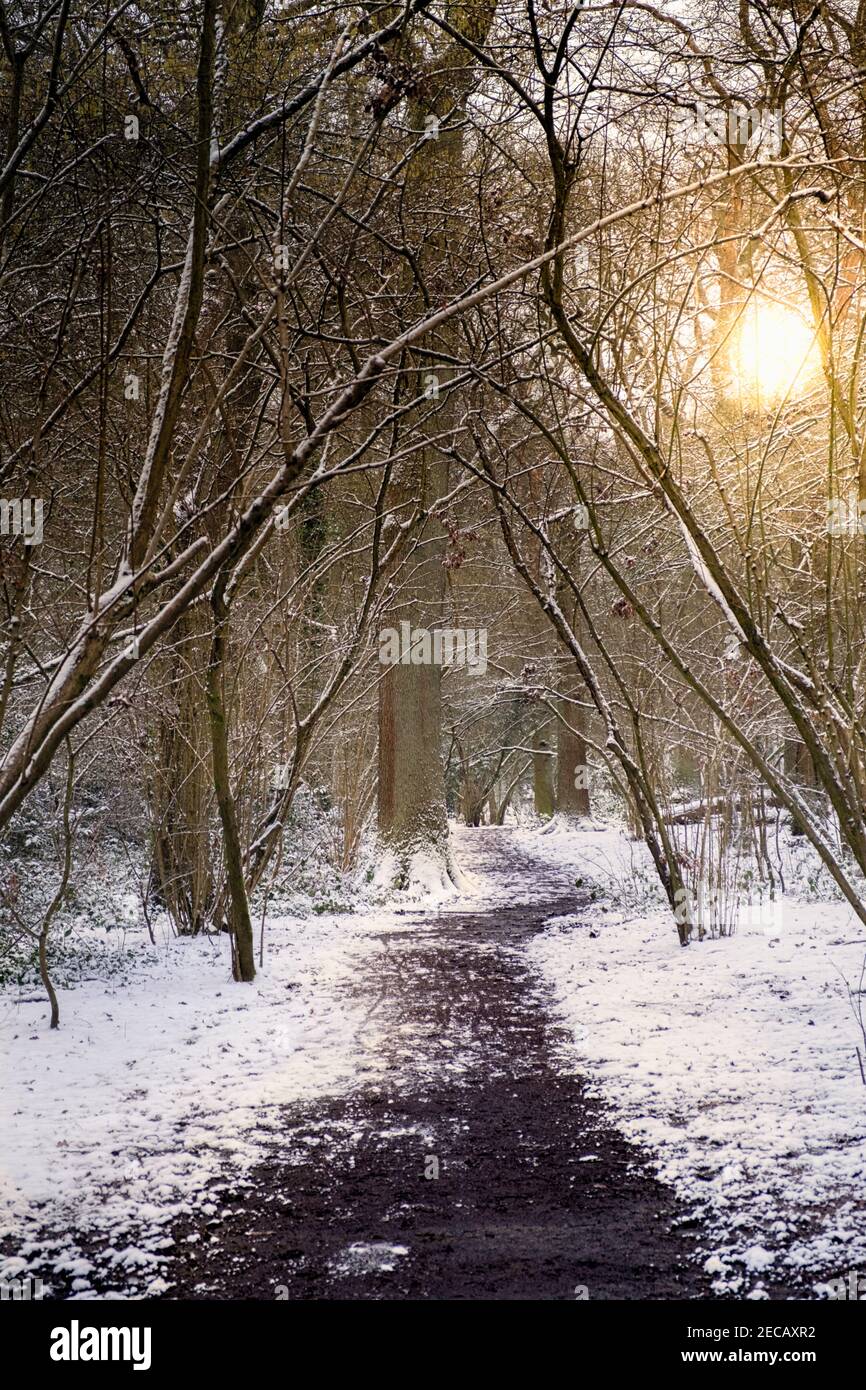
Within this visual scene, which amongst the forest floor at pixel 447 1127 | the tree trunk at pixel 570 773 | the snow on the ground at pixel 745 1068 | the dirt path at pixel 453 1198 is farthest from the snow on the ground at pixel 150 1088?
the tree trunk at pixel 570 773

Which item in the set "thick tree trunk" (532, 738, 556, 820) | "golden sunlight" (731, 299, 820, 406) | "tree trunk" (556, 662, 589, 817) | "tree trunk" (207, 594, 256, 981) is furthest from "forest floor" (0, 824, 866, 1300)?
"thick tree trunk" (532, 738, 556, 820)

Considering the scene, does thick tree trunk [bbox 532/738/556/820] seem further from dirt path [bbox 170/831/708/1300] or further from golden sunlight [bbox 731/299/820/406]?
dirt path [bbox 170/831/708/1300]

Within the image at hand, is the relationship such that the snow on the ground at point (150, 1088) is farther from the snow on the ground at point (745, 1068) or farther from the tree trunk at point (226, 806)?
the snow on the ground at point (745, 1068)

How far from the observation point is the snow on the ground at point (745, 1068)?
2.78m

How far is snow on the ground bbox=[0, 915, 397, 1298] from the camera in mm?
2990

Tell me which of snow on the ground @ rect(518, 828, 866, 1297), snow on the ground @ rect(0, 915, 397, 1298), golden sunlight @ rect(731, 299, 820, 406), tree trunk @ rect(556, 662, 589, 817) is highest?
golden sunlight @ rect(731, 299, 820, 406)

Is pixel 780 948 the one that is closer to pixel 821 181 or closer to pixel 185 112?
pixel 821 181

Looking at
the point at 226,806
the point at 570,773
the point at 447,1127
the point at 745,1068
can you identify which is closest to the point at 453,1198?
the point at 447,1127

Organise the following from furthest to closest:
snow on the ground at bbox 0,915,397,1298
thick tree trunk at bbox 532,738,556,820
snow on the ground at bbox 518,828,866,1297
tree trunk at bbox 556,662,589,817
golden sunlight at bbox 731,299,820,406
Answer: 1. thick tree trunk at bbox 532,738,556,820
2. tree trunk at bbox 556,662,589,817
3. golden sunlight at bbox 731,299,820,406
4. snow on the ground at bbox 0,915,397,1298
5. snow on the ground at bbox 518,828,866,1297

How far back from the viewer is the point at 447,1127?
12.6 feet

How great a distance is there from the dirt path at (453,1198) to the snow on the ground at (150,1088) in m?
0.15

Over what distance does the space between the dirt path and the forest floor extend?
0.03 feet

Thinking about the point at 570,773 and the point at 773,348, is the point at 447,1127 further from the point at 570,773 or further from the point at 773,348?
the point at 570,773

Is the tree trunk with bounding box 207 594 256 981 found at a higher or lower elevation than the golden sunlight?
lower
